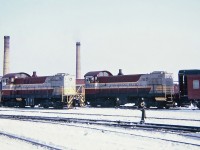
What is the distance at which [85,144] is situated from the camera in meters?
8.06

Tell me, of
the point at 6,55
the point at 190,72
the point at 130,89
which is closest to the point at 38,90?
the point at 130,89

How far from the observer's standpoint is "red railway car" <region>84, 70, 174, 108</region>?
23391mm

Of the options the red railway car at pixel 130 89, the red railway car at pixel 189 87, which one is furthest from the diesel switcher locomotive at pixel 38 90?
the red railway car at pixel 189 87

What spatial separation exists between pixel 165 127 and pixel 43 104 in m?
17.7

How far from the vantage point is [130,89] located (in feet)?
82.4

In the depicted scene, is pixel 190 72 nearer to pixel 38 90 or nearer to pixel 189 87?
Answer: pixel 189 87

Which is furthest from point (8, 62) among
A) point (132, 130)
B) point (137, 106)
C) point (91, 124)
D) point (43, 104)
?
point (132, 130)

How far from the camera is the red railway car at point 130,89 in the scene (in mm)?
23391

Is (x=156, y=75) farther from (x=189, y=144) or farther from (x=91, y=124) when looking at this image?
(x=189, y=144)

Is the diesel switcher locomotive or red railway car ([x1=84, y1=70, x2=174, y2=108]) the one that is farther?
the diesel switcher locomotive

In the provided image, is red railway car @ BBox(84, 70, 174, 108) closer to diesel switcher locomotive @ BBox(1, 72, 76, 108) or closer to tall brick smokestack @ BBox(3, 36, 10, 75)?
diesel switcher locomotive @ BBox(1, 72, 76, 108)

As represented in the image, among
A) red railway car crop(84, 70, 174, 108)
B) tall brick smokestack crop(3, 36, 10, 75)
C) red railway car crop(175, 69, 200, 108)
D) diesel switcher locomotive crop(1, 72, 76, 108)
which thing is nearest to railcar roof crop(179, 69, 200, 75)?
red railway car crop(175, 69, 200, 108)

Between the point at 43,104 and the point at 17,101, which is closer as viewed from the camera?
the point at 43,104

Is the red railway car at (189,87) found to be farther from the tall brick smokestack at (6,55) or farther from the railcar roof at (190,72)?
the tall brick smokestack at (6,55)
